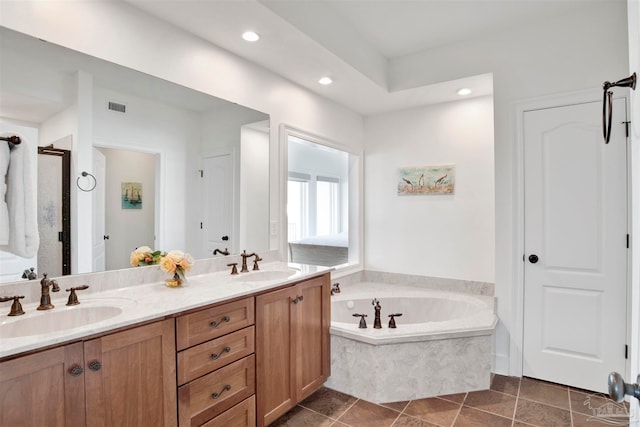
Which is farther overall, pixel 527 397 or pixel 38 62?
pixel 527 397

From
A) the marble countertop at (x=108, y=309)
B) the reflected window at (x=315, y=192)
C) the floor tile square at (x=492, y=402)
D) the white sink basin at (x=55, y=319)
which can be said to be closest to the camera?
the marble countertop at (x=108, y=309)

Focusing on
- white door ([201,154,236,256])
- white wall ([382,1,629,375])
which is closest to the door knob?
white door ([201,154,236,256])

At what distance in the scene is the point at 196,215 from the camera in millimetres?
2342

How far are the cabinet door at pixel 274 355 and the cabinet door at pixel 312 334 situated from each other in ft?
0.25

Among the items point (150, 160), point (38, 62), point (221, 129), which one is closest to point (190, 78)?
point (221, 129)

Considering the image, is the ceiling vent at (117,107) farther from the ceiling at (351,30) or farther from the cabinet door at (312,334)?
the cabinet door at (312,334)

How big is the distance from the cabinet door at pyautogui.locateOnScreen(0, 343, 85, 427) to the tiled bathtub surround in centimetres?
268

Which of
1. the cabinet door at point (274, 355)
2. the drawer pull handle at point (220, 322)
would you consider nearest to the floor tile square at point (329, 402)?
the cabinet door at point (274, 355)

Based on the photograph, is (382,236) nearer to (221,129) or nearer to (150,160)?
(221,129)

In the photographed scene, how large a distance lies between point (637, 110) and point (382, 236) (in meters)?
3.27

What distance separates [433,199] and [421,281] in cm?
88

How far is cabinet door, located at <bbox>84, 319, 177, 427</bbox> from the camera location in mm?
1282

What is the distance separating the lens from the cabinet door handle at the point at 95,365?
1.27m

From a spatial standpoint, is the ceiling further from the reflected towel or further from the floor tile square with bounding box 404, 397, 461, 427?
the floor tile square with bounding box 404, 397, 461, 427
